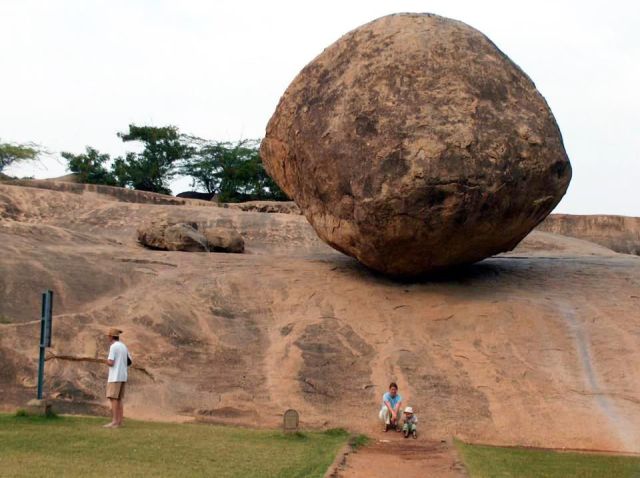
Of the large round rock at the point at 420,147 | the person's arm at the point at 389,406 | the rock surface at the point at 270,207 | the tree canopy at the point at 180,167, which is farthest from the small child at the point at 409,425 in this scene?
the tree canopy at the point at 180,167

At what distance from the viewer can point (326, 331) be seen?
12.3 metres

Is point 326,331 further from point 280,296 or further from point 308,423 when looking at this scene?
point 308,423

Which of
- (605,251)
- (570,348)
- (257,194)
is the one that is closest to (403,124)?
(570,348)

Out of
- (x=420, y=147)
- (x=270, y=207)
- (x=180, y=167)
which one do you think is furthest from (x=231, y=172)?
(x=420, y=147)

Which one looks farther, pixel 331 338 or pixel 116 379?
pixel 331 338

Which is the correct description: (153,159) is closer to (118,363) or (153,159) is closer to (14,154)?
(14,154)

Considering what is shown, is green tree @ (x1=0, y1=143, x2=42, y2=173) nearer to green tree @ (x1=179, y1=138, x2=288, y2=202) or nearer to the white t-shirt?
green tree @ (x1=179, y1=138, x2=288, y2=202)

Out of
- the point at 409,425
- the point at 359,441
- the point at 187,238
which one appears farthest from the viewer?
the point at 187,238

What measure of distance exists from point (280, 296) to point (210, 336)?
1485 millimetres

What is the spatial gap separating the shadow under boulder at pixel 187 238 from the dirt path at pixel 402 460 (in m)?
6.58

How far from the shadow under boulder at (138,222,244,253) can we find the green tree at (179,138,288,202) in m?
13.5

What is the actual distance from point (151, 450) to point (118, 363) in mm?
1738

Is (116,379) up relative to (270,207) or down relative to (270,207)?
down

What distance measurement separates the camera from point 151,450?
7734mm
